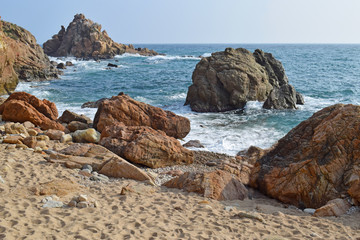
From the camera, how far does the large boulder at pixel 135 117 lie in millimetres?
13539

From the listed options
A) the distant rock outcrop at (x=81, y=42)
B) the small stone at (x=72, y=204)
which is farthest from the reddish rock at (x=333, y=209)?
the distant rock outcrop at (x=81, y=42)

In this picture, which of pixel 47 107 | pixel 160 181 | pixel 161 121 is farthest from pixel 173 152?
pixel 47 107

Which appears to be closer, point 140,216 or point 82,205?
point 140,216

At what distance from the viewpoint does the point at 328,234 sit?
5.64 m

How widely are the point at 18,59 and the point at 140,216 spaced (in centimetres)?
3462

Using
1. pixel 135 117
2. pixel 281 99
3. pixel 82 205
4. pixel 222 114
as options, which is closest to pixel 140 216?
pixel 82 205

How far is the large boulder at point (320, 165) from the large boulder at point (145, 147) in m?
3.12

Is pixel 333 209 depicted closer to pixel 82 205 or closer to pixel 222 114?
pixel 82 205

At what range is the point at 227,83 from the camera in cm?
2258

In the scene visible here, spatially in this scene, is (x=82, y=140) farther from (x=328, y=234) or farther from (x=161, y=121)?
(x=328, y=234)

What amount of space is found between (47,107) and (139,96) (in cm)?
1355

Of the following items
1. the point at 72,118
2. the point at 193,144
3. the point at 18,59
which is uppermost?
the point at 18,59

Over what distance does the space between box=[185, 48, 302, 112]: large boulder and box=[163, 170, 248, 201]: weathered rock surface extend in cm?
1422

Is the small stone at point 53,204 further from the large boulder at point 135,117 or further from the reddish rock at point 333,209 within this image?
the large boulder at point 135,117
